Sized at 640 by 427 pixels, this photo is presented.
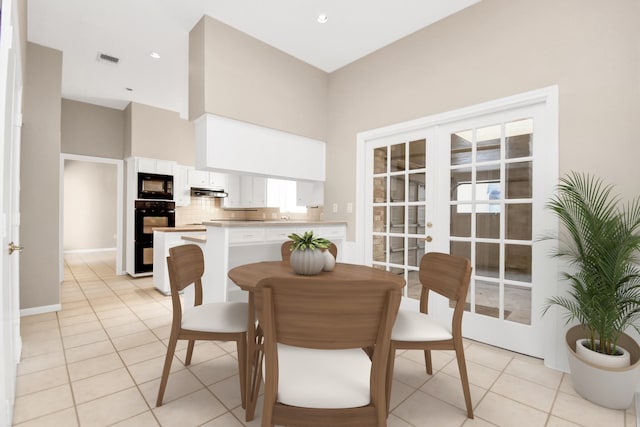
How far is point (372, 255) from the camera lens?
3652mm

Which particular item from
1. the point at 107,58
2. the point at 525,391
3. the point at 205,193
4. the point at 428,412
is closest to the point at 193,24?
the point at 107,58

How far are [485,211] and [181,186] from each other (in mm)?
5140

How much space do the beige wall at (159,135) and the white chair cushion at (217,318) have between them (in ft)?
14.5

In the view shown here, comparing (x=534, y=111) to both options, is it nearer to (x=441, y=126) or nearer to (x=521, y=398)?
(x=441, y=126)

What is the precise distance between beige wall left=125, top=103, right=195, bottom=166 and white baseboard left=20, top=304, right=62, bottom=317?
2.73 meters

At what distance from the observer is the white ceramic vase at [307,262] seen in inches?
74.0

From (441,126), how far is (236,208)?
4.45m

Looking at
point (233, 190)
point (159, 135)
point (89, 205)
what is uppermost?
point (159, 135)

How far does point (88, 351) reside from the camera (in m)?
2.50

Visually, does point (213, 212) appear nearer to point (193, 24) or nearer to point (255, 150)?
point (255, 150)

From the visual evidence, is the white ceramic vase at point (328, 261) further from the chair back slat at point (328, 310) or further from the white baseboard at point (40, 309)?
the white baseboard at point (40, 309)

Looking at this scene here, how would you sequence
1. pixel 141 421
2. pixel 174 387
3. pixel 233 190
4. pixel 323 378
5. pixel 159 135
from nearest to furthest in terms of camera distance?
pixel 323 378, pixel 141 421, pixel 174 387, pixel 159 135, pixel 233 190

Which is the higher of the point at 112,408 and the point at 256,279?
the point at 256,279

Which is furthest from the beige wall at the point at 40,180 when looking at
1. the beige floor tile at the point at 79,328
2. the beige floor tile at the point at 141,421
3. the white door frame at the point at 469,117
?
the white door frame at the point at 469,117
